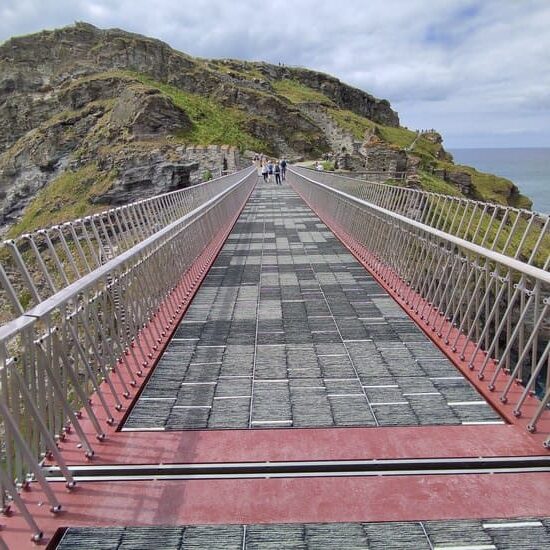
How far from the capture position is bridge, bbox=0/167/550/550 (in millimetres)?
2842

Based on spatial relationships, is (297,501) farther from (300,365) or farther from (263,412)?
(300,365)

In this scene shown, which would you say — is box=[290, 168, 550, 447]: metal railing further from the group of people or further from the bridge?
the group of people

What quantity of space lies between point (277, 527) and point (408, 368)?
2.36 meters

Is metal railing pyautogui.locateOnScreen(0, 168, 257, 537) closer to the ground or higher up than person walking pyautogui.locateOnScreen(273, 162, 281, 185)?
higher up

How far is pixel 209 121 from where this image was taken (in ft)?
158

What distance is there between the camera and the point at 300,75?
91250 mm

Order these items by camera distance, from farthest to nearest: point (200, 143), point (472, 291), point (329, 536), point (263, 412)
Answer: point (200, 143) → point (472, 291) → point (263, 412) → point (329, 536)

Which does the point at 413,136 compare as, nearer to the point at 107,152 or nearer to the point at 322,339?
the point at 107,152

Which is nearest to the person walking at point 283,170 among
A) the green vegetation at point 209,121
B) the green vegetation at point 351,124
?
the green vegetation at point 209,121

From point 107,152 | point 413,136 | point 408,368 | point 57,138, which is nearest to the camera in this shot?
point 408,368

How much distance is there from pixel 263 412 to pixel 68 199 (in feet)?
137

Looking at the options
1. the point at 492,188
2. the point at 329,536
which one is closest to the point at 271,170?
the point at 492,188

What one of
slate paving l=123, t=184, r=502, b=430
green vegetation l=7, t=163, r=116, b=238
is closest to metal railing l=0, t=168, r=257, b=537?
slate paving l=123, t=184, r=502, b=430

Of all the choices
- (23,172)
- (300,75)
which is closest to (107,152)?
(23,172)
